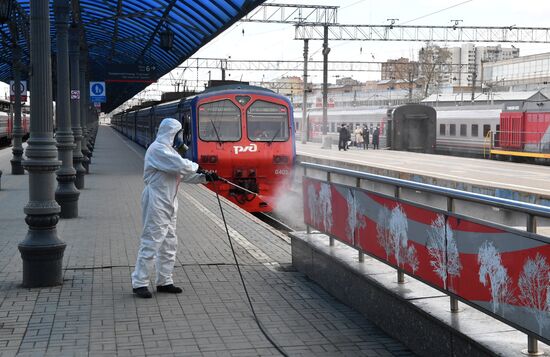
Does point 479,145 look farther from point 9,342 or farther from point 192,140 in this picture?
point 9,342

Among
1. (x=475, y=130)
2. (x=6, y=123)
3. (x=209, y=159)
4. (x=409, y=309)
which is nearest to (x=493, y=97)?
(x=475, y=130)

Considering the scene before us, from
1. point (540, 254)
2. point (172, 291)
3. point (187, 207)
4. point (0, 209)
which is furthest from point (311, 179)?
point (0, 209)

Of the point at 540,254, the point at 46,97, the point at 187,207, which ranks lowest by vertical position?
the point at 187,207

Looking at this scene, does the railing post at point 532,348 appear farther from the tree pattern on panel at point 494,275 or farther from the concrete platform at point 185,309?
the concrete platform at point 185,309

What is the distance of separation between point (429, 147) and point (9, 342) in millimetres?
37843

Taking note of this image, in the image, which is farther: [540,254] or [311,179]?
[311,179]

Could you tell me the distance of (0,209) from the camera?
575 inches

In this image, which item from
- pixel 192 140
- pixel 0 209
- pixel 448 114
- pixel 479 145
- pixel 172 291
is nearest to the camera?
pixel 172 291

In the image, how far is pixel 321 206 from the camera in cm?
814

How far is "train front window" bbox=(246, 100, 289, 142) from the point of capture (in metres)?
17.8

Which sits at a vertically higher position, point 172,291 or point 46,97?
point 46,97

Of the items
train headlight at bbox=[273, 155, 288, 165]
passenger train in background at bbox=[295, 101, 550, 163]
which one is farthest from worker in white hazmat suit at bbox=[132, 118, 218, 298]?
passenger train in background at bbox=[295, 101, 550, 163]

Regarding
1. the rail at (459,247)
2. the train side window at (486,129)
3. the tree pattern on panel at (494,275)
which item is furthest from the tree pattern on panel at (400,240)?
the train side window at (486,129)

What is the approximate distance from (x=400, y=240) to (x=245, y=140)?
38.8 feet
